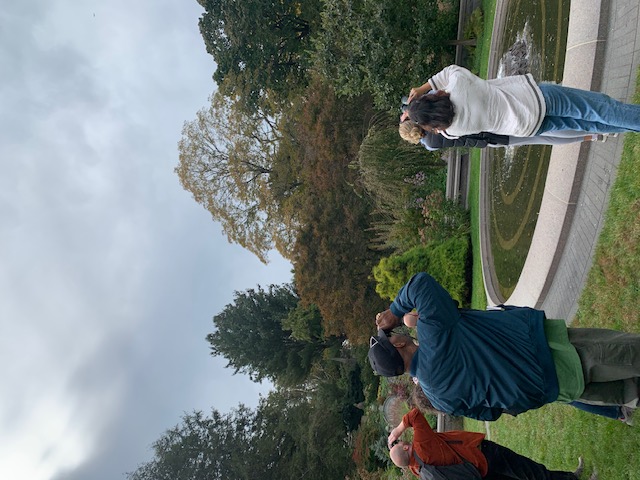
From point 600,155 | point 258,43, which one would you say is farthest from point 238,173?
point 600,155

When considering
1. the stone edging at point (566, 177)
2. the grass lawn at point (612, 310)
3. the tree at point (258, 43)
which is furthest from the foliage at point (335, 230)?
the grass lawn at point (612, 310)

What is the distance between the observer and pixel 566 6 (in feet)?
23.2

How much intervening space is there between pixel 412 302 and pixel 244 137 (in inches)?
746

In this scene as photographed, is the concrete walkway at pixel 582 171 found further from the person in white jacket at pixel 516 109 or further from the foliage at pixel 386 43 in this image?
the foliage at pixel 386 43

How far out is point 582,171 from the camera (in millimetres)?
5891

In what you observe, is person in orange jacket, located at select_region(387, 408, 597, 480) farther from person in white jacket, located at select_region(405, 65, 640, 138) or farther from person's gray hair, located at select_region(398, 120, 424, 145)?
person in white jacket, located at select_region(405, 65, 640, 138)

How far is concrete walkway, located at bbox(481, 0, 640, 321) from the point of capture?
5254 mm

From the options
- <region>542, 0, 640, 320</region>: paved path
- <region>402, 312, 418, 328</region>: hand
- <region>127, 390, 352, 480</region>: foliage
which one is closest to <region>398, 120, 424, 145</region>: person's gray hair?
<region>402, 312, 418, 328</region>: hand

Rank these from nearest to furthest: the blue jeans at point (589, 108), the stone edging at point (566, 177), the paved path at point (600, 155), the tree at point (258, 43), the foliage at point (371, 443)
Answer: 1. the blue jeans at point (589, 108)
2. the paved path at point (600, 155)
3. the stone edging at point (566, 177)
4. the foliage at point (371, 443)
5. the tree at point (258, 43)

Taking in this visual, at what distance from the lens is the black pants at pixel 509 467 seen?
4.48 m

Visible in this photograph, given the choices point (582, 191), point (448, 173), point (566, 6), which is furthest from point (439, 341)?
point (448, 173)

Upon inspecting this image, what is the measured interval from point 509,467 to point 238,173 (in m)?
18.4

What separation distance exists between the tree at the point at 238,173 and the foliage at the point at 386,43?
30.4 ft

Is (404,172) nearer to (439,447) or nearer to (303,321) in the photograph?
(439,447)
